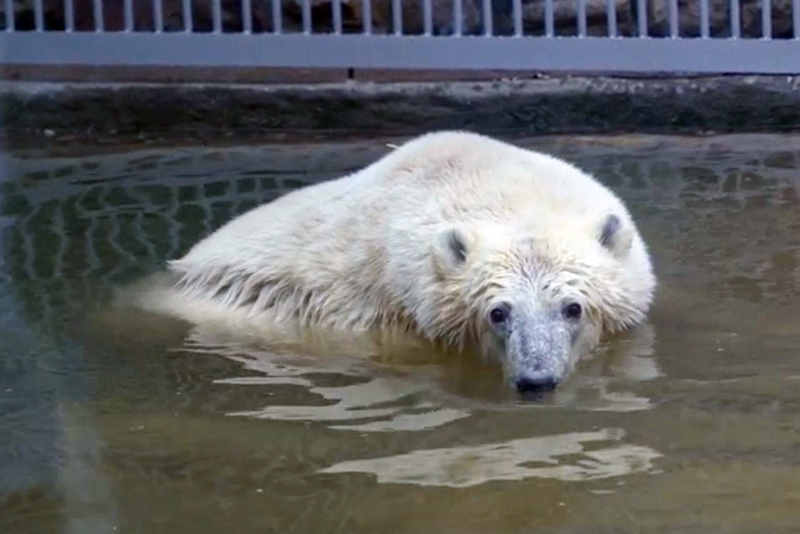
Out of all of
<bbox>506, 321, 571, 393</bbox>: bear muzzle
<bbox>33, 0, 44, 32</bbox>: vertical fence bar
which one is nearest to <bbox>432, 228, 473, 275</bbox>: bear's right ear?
<bbox>506, 321, 571, 393</bbox>: bear muzzle

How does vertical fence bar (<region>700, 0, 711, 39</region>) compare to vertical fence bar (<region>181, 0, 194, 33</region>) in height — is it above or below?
below

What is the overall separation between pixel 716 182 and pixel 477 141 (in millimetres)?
1766

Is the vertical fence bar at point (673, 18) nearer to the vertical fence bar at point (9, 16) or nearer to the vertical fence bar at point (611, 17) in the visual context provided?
the vertical fence bar at point (611, 17)

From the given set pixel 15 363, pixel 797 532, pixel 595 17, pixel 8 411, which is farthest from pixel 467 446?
pixel 595 17

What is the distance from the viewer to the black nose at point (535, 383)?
4242 millimetres

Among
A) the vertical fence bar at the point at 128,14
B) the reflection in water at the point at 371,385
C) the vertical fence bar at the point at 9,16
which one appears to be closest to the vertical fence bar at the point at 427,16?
the vertical fence bar at the point at 128,14

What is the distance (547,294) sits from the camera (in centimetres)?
461

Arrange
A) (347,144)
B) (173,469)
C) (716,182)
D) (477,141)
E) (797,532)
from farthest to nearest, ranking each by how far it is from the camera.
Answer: (347,144)
(716,182)
(477,141)
(173,469)
(797,532)

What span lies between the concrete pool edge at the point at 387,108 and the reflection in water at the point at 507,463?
487 cm

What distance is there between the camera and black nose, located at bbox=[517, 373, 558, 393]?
4.24 metres

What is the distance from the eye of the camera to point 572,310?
4.63 metres

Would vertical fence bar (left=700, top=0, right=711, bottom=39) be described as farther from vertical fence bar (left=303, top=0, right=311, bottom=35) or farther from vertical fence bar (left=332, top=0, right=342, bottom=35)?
vertical fence bar (left=303, top=0, right=311, bottom=35)

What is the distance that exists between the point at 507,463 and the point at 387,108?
17.0 ft

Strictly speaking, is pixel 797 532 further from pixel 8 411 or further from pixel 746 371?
Answer: pixel 8 411
